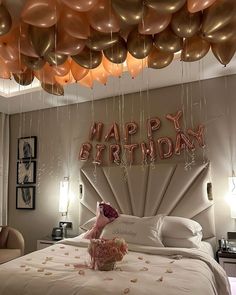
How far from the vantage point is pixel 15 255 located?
348cm

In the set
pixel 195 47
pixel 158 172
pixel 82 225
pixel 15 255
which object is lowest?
pixel 15 255

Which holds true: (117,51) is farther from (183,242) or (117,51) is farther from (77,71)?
(183,242)

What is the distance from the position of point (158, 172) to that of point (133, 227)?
2.74 ft

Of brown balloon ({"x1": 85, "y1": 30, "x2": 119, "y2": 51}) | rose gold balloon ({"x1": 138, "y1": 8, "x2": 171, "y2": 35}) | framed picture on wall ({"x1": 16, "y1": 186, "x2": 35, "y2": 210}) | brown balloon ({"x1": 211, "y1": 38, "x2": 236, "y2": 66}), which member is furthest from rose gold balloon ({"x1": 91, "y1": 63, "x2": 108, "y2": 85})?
framed picture on wall ({"x1": 16, "y1": 186, "x2": 35, "y2": 210})

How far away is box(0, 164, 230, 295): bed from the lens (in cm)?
175

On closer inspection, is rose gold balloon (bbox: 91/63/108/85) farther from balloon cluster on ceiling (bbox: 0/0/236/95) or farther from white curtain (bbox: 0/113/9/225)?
white curtain (bbox: 0/113/9/225)

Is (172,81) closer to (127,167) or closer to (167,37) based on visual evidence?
(127,167)

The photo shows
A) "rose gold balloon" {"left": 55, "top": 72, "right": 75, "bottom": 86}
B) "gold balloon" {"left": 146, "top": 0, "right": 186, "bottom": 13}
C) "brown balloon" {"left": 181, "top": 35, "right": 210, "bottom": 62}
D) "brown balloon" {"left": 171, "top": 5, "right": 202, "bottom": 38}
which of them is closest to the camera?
"gold balloon" {"left": 146, "top": 0, "right": 186, "bottom": 13}

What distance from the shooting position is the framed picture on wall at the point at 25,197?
4.43m

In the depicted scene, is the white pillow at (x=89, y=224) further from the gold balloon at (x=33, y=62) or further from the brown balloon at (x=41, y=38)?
the brown balloon at (x=41, y=38)

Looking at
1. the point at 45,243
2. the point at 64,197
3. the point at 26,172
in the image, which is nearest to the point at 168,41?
the point at 64,197

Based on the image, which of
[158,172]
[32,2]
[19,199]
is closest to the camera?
[32,2]

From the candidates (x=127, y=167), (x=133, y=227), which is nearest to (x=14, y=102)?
(x=127, y=167)

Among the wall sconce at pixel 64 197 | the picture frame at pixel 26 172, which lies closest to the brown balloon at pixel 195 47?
the wall sconce at pixel 64 197
